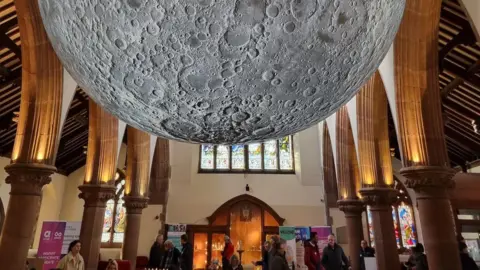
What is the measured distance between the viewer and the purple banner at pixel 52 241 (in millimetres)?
8055

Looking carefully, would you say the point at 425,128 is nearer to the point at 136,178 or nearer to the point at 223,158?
the point at 136,178

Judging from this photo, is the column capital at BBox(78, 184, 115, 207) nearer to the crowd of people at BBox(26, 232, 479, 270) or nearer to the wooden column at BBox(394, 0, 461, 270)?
the crowd of people at BBox(26, 232, 479, 270)

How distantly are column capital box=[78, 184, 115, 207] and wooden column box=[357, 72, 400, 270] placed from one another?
17.8 feet

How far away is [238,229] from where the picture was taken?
1186 cm

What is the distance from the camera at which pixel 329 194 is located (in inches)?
466

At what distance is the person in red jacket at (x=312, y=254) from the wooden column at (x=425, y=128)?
1.95m

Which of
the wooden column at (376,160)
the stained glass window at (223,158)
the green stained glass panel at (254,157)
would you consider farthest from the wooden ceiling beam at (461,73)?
the stained glass window at (223,158)

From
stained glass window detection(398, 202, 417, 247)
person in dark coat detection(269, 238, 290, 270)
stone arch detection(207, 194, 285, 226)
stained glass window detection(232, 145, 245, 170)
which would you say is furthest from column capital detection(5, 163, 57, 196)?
stained glass window detection(398, 202, 417, 247)

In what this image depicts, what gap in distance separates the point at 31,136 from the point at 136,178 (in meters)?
4.46

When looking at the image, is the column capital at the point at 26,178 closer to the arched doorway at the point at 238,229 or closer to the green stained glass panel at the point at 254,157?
the arched doorway at the point at 238,229

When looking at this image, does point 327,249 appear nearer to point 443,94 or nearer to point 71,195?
point 443,94

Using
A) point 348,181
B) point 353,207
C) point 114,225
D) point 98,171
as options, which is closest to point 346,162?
point 348,181

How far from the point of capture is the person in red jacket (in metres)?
6.05

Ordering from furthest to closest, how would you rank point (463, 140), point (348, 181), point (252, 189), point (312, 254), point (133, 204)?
point (252, 189), point (463, 140), point (133, 204), point (348, 181), point (312, 254)
